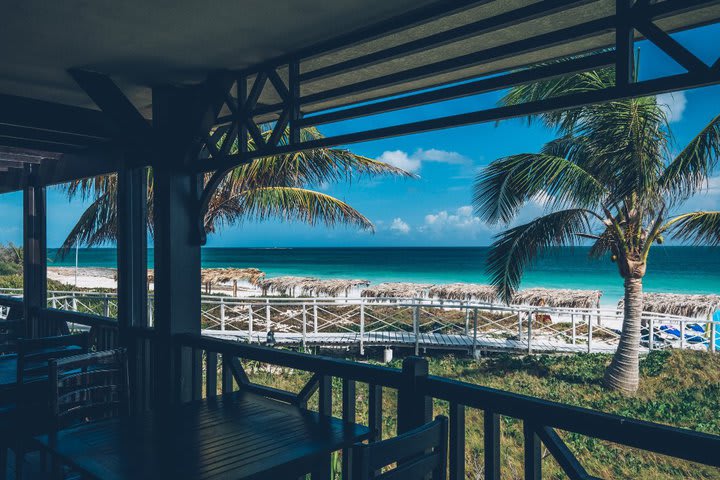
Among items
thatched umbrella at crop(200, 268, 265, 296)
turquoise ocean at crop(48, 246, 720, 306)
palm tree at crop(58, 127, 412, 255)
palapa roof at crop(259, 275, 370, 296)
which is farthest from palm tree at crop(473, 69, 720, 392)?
turquoise ocean at crop(48, 246, 720, 306)

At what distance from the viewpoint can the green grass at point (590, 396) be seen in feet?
24.1

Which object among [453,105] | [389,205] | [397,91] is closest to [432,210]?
[389,205]

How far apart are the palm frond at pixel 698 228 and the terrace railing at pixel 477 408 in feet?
25.7

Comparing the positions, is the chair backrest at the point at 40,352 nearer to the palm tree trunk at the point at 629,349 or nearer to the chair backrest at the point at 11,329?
the chair backrest at the point at 11,329

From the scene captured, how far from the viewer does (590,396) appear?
9.72 m

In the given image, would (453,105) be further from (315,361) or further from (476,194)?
(315,361)

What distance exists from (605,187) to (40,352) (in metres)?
8.21

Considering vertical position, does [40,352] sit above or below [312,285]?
above

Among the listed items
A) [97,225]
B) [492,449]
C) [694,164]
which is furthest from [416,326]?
[492,449]

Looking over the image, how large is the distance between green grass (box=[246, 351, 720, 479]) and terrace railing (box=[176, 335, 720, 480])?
179 inches

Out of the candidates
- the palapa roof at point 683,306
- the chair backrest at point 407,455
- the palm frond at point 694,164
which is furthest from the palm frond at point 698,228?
the palapa roof at point 683,306

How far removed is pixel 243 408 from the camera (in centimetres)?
229

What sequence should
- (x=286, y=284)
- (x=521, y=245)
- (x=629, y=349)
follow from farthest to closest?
(x=286, y=284), (x=629, y=349), (x=521, y=245)

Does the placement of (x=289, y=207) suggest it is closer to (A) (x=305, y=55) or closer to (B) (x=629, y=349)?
(B) (x=629, y=349)
